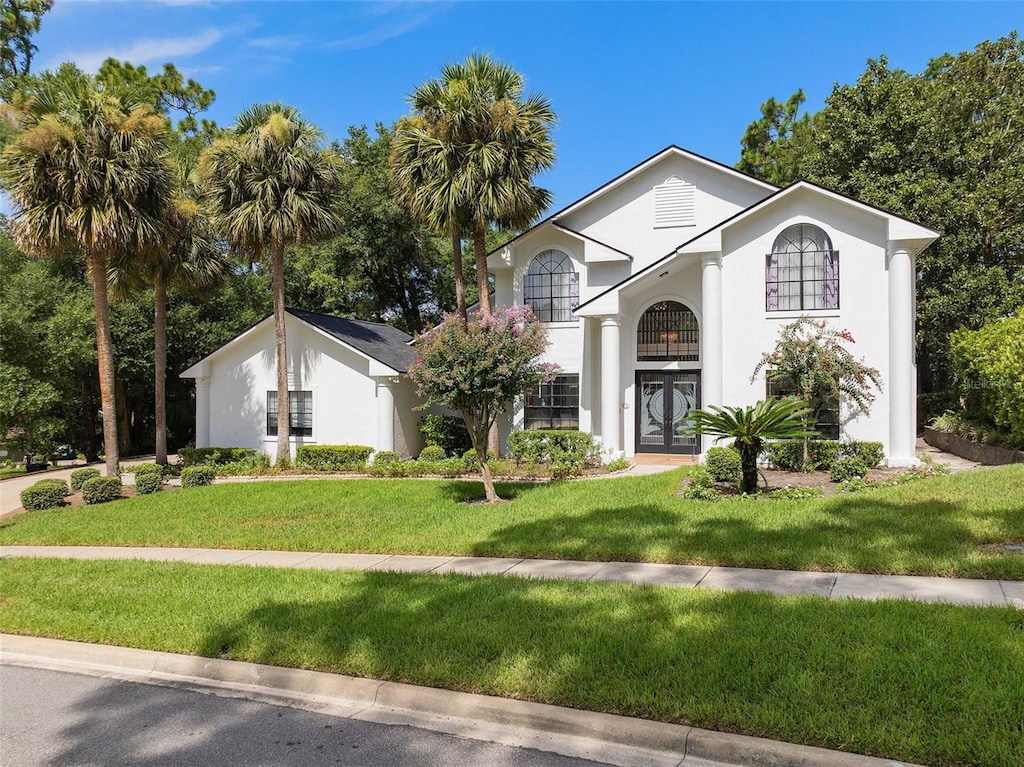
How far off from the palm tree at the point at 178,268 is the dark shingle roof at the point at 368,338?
3638 mm

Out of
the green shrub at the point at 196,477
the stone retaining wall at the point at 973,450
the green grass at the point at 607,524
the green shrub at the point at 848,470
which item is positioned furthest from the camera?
the green shrub at the point at 196,477

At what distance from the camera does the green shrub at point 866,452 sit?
14.8m

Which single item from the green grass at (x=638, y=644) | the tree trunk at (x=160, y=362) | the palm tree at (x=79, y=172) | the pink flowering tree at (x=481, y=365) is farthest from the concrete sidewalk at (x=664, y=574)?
the tree trunk at (x=160, y=362)

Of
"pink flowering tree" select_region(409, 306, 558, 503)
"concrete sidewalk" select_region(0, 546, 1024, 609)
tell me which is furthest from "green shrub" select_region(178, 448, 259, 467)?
"pink flowering tree" select_region(409, 306, 558, 503)

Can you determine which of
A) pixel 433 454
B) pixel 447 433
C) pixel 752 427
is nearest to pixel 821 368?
pixel 752 427

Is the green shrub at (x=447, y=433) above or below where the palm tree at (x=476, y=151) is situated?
below

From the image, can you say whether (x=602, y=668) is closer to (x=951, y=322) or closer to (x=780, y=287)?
(x=780, y=287)

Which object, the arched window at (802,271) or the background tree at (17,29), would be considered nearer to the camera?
the arched window at (802,271)

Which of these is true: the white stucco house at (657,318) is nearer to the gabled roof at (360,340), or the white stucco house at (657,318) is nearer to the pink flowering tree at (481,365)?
the gabled roof at (360,340)

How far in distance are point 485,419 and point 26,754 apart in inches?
348

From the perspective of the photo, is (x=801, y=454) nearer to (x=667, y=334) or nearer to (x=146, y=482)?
(x=667, y=334)

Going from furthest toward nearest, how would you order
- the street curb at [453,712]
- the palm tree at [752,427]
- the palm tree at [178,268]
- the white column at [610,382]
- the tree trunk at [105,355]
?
the palm tree at [178,268]
the white column at [610,382]
the tree trunk at [105,355]
the palm tree at [752,427]
the street curb at [453,712]

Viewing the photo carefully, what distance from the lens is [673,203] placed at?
19672 mm

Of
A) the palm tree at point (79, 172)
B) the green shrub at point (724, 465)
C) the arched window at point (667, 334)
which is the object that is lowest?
the green shrub at point (724, 465)
